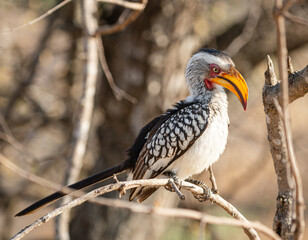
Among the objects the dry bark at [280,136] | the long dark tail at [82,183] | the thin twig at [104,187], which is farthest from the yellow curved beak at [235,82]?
the long dark tail at [82,183]

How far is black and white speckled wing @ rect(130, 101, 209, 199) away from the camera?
2992 mm

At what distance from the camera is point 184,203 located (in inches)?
217

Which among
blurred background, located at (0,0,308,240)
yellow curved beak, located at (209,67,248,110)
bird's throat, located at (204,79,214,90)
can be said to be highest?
blurred background, located at (0,0,308,240)

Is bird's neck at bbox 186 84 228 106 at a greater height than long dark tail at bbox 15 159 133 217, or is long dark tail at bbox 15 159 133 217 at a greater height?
bird's neck at bbox 186 84 228 106

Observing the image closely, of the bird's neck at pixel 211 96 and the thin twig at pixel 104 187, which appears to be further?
the bird's neck at pixel 211 96

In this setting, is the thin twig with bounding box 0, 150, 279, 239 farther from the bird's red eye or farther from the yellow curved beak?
the bird's red eye

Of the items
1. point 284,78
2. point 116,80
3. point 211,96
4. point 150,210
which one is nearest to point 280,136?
point 211,96

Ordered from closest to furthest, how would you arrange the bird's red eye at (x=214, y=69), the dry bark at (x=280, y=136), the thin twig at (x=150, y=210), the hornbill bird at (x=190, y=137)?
the thin twig at (x=150, y=210), the dry bark at (x=280, y=136), the hornbill bird at (x=190, y=137), the bird's red eye at (x=214, y=69)

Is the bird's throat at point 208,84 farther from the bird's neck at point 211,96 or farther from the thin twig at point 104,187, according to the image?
the thin twig at point 104,187

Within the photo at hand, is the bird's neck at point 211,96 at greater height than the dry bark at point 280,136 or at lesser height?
greater

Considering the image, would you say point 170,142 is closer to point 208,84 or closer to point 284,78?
point 208,84

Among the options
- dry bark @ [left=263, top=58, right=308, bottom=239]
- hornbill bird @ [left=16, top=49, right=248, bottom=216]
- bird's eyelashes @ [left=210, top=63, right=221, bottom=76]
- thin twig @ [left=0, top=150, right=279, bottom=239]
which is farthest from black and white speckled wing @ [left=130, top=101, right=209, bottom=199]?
dry bark @ [left=263, top=58, right=308, bottom=239]

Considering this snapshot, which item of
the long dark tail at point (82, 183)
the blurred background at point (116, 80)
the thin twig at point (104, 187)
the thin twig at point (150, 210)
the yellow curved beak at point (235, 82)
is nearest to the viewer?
the thin twig at point (150, 210)

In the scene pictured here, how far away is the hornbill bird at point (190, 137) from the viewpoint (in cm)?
295
